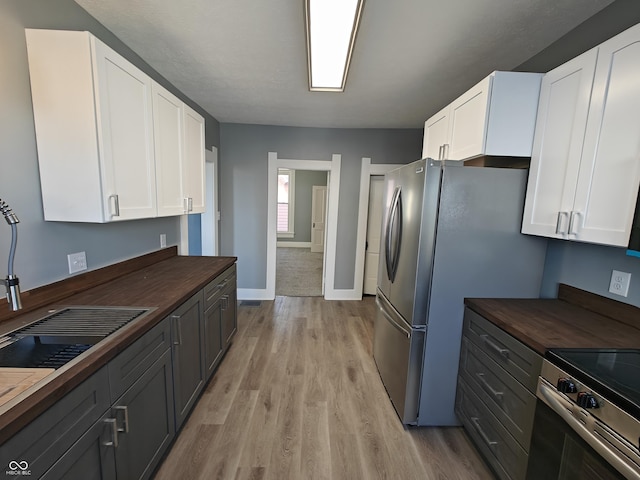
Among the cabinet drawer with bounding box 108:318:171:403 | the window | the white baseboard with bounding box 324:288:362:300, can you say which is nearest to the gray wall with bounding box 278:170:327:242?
the window

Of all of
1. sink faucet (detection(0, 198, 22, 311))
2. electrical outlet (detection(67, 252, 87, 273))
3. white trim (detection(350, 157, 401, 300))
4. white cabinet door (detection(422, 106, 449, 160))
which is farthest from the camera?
white trim (detection(350, 157, 401, 300))

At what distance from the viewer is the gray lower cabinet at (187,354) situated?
5.26 ft

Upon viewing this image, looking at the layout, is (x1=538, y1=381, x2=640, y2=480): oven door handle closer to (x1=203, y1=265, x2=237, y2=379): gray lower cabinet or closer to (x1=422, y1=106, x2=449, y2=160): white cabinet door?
(x1=422, y1=106, x2=449, y2=160): white cabinet door

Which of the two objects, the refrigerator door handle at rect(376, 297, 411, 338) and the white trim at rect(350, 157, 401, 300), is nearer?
the refrigerator door handle at rect(376, 297, 411, 338)

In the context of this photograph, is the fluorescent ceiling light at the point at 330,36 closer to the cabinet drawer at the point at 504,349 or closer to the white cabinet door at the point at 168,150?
the white cabinet door at the point at 168,150

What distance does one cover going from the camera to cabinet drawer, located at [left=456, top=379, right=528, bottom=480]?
1314 mm

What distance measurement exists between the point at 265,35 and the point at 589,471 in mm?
2679

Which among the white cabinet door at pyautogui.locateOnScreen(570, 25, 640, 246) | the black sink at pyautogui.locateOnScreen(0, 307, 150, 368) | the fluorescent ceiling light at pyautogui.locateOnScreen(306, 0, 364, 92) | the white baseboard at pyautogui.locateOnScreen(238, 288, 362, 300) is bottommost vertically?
the white baseboard at pyautogui.locateOnScreen(238, 288, 362, 300)

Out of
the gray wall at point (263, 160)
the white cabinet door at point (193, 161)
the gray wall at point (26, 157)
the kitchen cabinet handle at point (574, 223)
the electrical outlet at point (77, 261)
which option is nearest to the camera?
the gray wall at point (26, 157)

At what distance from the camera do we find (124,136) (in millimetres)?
1568

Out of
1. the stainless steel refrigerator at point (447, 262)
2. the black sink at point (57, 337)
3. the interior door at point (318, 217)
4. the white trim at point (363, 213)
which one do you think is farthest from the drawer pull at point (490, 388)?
the interior door at point (318, 217)

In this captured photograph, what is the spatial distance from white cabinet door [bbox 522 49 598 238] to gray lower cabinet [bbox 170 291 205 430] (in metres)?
2.16

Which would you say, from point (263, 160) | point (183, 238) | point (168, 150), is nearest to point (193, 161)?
point (168, 150)

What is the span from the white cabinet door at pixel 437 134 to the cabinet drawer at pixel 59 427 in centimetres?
249
